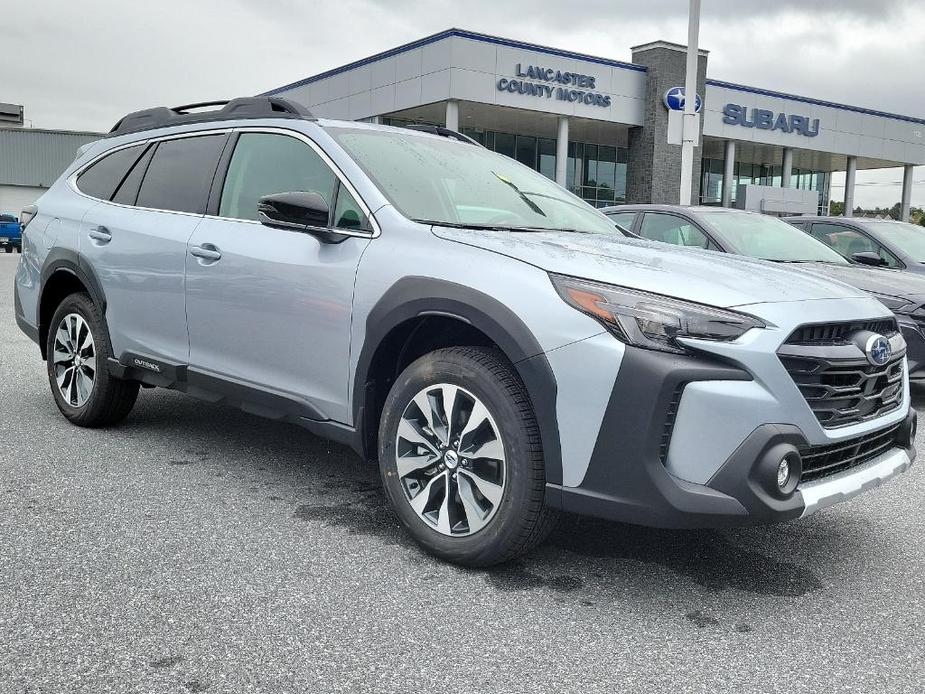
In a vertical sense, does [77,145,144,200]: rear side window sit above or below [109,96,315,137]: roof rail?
below

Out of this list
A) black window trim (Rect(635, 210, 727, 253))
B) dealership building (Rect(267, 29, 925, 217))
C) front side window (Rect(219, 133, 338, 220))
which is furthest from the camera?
dealership building (Rect(267, 29, 925, 217))

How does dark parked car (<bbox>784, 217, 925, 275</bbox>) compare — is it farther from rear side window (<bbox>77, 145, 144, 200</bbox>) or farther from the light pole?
rear side window (<bbox>77, 145, 144, 200</bbox>)

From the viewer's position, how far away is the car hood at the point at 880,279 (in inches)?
262

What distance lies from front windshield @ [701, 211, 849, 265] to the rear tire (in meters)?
4.85

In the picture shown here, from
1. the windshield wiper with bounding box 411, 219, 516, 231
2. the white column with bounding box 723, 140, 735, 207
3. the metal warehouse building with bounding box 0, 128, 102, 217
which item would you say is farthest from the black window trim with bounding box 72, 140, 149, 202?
the metal warehouse building with bounding box 0, 128, 102, 217

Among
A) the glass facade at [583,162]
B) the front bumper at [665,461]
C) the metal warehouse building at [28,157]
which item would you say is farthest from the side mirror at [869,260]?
the metal warehouse building at [28,157]

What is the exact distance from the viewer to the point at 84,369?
520cm

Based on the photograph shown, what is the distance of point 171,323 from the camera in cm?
448

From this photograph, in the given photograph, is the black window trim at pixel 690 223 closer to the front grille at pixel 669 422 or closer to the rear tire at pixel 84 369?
the rear tire at pixel 84 369

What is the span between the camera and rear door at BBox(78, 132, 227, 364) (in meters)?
4.48

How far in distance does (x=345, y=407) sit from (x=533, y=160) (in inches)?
1354

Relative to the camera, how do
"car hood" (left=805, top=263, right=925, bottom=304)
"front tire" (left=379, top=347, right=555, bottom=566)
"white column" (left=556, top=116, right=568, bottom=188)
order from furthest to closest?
1. "white column" (left=556, top=116, right=568, bottom=188)
2. "car hood" (left=805, top=263, right=925, bottom=304)
3. "front tire" (left=379, top=347, right=555, bottom=566)

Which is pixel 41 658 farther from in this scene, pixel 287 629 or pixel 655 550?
pixel 655 550

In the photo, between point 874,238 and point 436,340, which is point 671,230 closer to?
point 874,238
